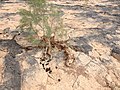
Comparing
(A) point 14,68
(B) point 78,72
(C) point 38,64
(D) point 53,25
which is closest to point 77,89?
(B) point 78,72

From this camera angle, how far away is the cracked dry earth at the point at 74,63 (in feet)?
10.7

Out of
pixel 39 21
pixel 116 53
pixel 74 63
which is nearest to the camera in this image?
pixel 74 63

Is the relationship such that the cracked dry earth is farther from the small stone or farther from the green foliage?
the green foliage

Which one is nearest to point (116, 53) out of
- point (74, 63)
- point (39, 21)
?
point (74, 63)

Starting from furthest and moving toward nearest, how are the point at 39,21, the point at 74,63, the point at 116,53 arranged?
the point at 39,21 → the point at 116,53 → the point at 74,63

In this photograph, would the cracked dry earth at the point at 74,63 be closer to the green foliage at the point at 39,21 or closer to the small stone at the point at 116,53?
the small stone at the point at 116,53

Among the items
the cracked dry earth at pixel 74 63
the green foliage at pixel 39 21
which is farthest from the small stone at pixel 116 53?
the green foliage at pixel 39 21

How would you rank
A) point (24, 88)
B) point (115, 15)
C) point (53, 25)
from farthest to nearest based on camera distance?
point (115, 15)
point (53, 25)
point (24, 88)

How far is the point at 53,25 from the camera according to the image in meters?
4.04

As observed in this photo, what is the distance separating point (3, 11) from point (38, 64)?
7.46 feet

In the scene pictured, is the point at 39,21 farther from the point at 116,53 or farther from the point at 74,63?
the point at 116,53

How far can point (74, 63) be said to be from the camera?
3512 mm

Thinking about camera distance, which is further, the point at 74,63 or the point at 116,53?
the point at 116,53

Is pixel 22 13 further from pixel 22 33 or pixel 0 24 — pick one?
pixel 0 24
